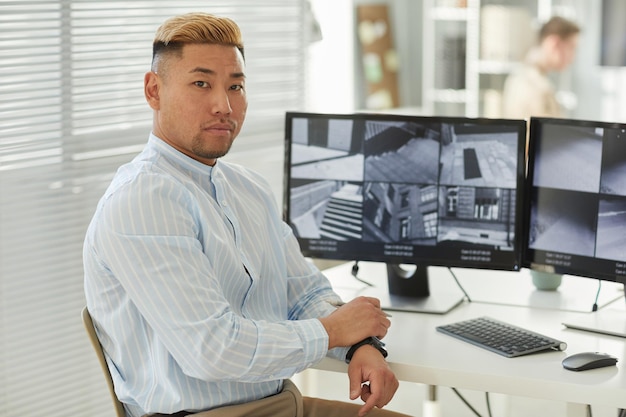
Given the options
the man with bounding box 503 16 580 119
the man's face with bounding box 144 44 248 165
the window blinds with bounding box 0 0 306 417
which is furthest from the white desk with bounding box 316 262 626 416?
the man with bounding box 503 16 580 119

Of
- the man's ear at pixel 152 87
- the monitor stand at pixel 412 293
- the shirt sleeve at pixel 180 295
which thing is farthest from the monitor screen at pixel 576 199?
the man's ear at pixel 152 87

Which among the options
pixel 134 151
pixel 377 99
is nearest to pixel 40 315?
pixel 134 151

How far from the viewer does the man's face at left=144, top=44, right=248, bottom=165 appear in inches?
74.3

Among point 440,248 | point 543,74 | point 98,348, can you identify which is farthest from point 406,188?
point 543,74

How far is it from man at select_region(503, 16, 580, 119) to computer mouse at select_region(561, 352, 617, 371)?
3.42 metres

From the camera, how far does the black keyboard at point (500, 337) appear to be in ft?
6.60

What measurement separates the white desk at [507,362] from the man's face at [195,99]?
0.56 meters

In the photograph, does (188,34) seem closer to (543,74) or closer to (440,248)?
(440,248)

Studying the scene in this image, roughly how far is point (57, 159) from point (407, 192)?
37.9 inches

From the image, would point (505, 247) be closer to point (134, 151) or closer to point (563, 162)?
point (563, 162)

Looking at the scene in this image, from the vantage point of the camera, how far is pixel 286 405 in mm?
1945

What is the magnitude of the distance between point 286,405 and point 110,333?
406mm

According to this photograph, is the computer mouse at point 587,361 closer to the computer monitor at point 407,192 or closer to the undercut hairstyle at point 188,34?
the computer monitor at point 407,192

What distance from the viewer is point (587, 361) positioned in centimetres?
191
